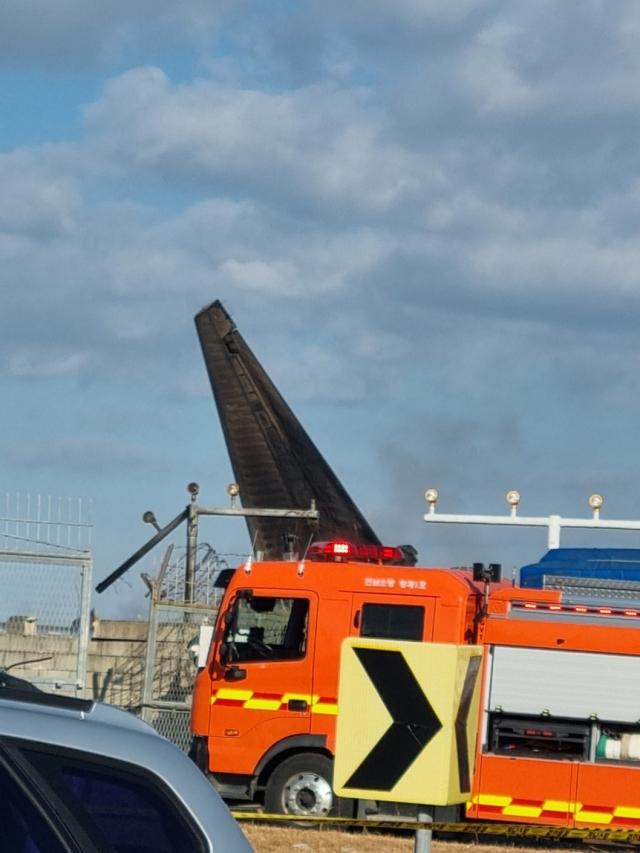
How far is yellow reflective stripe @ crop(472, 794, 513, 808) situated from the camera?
45.3 ft

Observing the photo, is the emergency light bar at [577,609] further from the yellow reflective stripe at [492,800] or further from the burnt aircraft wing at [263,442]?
the burnt aircraft wing at [263,442]

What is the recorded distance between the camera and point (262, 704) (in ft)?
48.1

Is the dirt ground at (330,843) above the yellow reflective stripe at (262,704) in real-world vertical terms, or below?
below

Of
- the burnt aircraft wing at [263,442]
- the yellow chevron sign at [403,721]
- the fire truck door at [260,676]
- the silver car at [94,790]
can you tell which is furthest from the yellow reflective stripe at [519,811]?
the burnt aircraft wing at [263,442]

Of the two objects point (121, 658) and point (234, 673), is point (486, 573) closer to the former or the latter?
point (234, 673)

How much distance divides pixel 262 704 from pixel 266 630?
0.73m

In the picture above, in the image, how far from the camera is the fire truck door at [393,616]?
47.0 ft

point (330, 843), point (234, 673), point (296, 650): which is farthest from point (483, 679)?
point (234, 673)

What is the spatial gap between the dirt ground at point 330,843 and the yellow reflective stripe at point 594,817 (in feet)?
3.59

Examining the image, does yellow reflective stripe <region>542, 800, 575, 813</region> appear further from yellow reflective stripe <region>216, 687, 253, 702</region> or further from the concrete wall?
the concrete wall

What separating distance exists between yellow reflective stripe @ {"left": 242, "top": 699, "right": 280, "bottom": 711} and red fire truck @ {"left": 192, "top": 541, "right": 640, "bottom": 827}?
0.01 meters

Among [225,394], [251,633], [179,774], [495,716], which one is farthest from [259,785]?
[225,394]

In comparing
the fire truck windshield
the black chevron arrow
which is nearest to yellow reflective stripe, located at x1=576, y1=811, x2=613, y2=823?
the fire truck windshield

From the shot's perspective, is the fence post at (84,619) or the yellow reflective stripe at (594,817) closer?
the yellow reflective stripe at (594,817)
